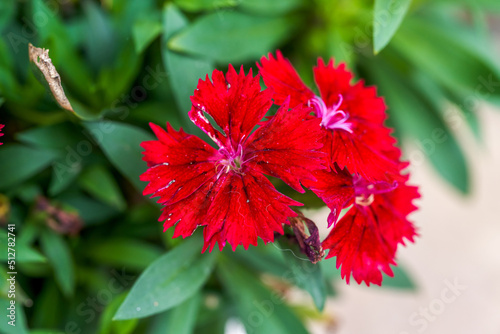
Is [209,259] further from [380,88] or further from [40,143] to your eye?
[380,88]

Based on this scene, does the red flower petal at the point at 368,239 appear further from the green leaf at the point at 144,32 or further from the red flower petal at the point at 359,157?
the green leaf at the point at 144,32

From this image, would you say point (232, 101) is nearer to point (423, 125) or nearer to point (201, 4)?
point (201, 4)

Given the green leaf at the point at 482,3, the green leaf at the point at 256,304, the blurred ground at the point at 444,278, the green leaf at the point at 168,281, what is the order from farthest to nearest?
1. the blurred ground at the point at 444,278
2. the green leaf at the point at 482,3
3. the green leaf at the point at 256,304
4. the green leaf at the point at 168,281

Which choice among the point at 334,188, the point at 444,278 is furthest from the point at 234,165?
the point at 444,278

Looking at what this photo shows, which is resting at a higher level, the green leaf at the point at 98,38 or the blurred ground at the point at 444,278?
the green leaf at the point at 98,38

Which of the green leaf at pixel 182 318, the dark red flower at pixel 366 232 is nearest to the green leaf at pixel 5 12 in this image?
the green leaf at pixel 182 318

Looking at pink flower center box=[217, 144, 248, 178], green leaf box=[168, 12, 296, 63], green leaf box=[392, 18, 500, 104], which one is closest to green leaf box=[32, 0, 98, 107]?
green leaf box=[168, 12, 296, 63]
